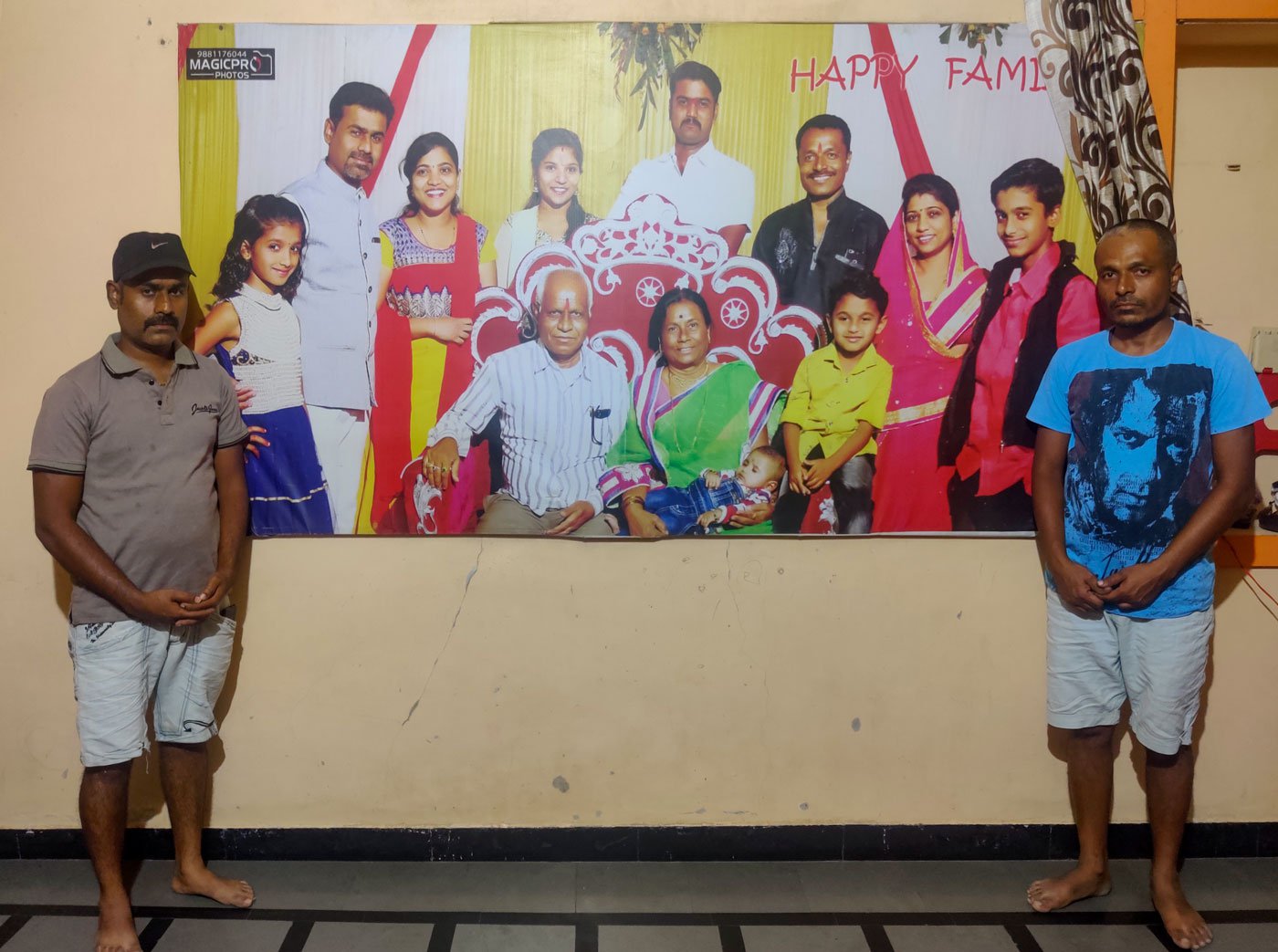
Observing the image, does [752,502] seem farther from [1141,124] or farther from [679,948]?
[1141,124]

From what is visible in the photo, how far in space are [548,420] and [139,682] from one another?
3.87 ft

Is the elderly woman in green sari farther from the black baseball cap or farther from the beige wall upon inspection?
the black baseball cap

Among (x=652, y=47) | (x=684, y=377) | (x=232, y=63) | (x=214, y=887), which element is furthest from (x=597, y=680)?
(x=232, y=63)

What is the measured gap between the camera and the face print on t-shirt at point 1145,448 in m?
2.37

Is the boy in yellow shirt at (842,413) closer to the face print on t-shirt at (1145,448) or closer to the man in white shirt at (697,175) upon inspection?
the man in white shirt at (697,175)

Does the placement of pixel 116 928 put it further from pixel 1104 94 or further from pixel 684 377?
pixel 1104 94

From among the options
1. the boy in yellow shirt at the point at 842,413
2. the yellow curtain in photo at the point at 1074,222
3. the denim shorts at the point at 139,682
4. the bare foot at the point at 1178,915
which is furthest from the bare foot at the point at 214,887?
the yellow curtain in photo at the point at 1074,222

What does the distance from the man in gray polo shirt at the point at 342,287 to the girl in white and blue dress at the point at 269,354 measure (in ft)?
0.10

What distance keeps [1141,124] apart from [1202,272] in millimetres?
459

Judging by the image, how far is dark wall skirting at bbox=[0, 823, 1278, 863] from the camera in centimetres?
269

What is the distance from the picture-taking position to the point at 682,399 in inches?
102

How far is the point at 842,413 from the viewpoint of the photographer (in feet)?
8.52

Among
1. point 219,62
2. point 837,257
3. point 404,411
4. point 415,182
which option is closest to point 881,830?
point 837,257

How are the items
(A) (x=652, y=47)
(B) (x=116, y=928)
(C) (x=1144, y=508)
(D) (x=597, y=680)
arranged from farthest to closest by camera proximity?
(D) (x=597, y=680), (A) (x=652, y=47), (C) (x=1144, y=508), (B) (x=116, y=928)
